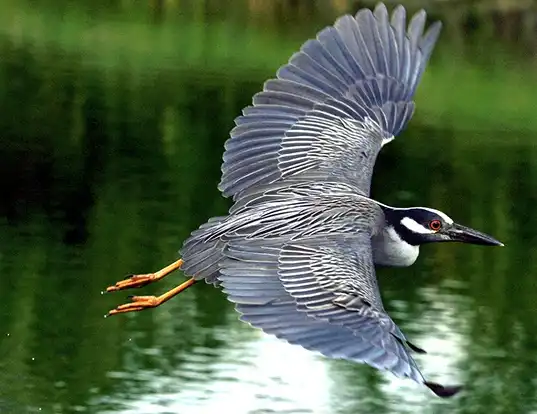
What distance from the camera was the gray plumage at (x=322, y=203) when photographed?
7.83 m

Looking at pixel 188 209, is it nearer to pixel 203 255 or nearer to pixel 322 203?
pixel 322 203

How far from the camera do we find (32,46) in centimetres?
2650

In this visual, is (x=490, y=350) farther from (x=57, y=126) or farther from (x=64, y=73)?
(x=64, y=73)

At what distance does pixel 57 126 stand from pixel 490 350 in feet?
28.1

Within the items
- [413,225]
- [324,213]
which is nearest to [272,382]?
[413,225]

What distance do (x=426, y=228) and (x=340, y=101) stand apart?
3.55 feet

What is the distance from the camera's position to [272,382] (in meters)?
14.1

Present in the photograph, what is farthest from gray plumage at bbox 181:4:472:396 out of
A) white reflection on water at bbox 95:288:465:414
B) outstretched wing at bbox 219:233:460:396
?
white reflection on water at bbox 95:288:465:414

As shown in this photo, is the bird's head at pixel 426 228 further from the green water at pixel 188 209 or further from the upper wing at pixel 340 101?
the green water at pixel 188 209

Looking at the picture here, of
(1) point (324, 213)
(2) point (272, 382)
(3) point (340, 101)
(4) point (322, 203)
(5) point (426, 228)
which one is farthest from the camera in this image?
(2) point (272, 382)

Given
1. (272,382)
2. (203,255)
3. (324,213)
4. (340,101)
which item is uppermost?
(340,101)

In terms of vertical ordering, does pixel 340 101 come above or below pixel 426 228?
above

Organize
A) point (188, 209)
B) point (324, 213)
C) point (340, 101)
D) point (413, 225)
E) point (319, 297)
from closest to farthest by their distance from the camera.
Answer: point (319, 297) → point (324, 213) → point (413, 225) → point (340, 101) → point (188, 209)

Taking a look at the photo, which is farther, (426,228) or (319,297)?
(426,228)
